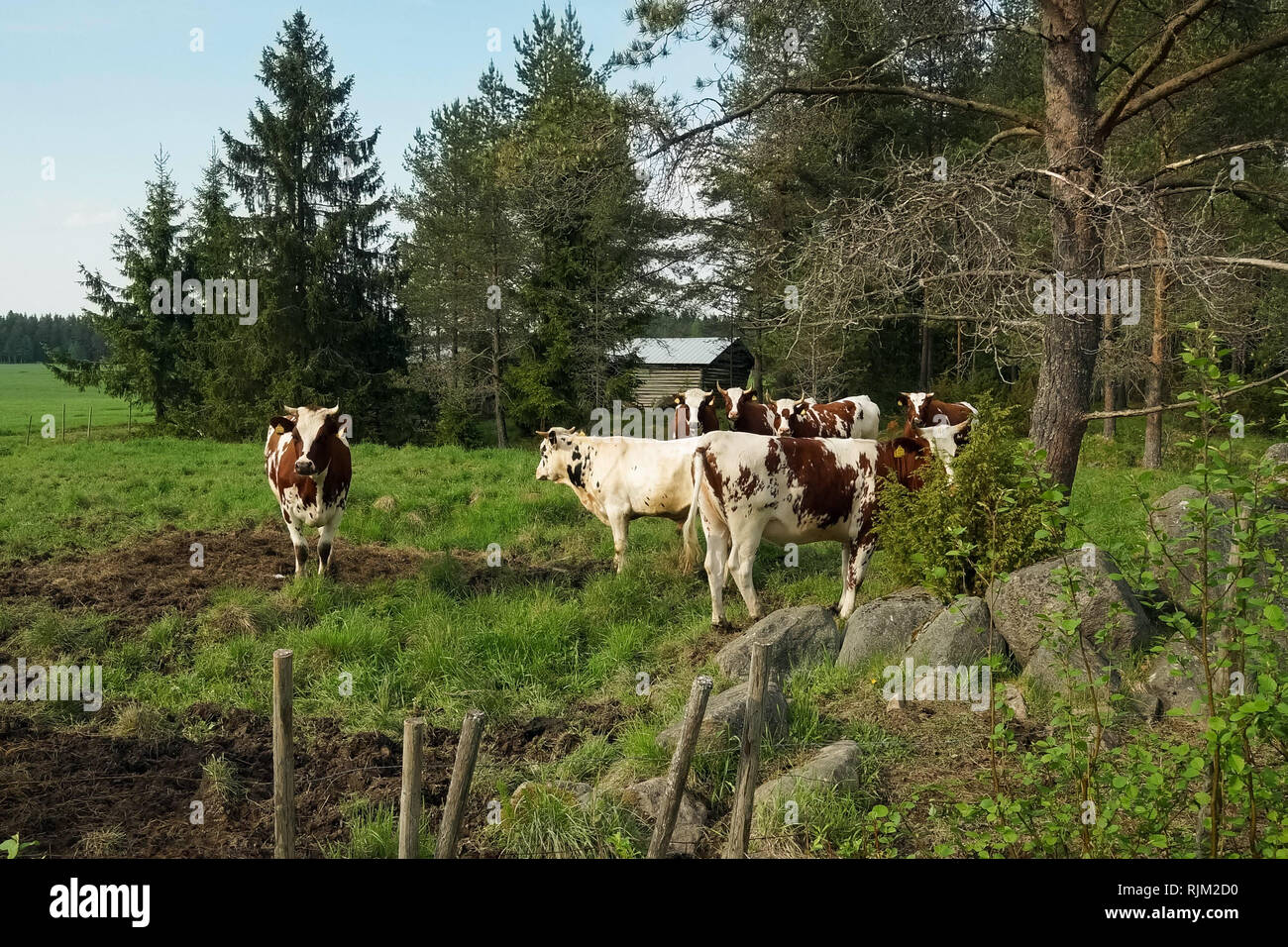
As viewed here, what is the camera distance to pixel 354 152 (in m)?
30.1

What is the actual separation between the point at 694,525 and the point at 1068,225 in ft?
14.9

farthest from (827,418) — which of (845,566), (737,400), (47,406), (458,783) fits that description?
(47,406)

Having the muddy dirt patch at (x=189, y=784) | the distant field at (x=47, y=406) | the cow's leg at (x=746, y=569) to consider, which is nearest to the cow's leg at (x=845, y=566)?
the cow's leg at (x=746, y=569)

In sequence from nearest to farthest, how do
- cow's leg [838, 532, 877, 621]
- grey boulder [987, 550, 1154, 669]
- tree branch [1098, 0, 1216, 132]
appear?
grey boulder [987, 550, 1154, 669], tree branch [1098, 0, 1216, 132], cow's leg [838, 532, 877, 621]

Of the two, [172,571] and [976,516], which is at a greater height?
[976,516]

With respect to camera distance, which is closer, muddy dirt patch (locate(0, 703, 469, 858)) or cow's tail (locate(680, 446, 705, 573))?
muddy dirt patch (locate(0, 703, 469, 858))

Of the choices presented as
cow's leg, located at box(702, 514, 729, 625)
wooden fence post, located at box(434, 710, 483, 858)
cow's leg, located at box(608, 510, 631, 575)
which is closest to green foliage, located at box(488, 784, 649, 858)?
wooden fence post, located at box(434, 710, 483, 858)

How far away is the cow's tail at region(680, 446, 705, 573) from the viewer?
887cm

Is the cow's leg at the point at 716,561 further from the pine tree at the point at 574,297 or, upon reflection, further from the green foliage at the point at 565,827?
the pine tree at the point at 574,297

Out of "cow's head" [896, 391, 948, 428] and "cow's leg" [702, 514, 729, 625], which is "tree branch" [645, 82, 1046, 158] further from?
"cow's head" [896, 391, 948, 428]

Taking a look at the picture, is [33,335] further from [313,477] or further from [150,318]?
[313,477]

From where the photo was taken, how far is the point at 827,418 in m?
15.0

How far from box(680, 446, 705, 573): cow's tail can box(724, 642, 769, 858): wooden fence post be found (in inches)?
174
